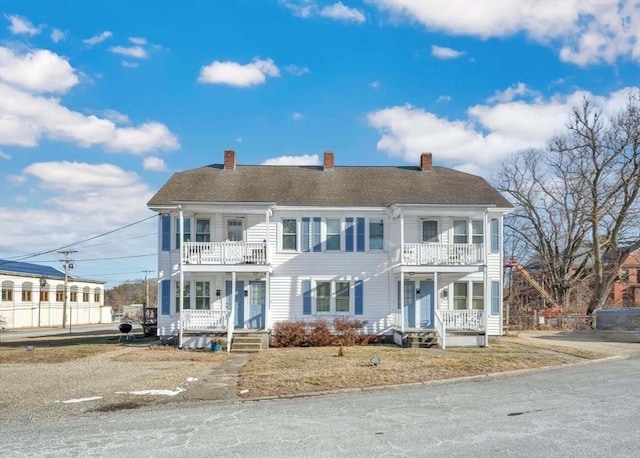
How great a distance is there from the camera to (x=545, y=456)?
7379 millimetres

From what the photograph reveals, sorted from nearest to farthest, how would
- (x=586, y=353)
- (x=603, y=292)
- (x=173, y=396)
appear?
(x=173, y=396) < (x=586, y=353) < (x=603, y=292)

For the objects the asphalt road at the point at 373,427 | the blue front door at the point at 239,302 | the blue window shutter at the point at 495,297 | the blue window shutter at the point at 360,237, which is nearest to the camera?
the asphalt road at the point at 373,427

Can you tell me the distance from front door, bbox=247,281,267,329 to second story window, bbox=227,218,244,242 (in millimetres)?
2118

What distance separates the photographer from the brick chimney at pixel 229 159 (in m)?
27.6

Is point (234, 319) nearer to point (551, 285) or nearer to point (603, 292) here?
point (603, 292)

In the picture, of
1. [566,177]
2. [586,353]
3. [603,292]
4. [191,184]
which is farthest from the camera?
[566,177]

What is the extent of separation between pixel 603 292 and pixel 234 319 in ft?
86.0

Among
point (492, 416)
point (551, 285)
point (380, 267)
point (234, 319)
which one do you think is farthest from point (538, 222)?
point (492, 416)

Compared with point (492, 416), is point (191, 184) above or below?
above

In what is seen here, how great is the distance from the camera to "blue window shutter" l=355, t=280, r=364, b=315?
24.2m

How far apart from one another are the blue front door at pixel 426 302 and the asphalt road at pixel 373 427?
1180cm

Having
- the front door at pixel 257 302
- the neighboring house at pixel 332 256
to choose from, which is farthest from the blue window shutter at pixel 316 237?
the front door at pixel 257 302

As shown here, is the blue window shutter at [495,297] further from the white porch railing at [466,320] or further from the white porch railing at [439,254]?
the white porch railing at [466,320]

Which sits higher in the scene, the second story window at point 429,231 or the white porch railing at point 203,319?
the second story window at point 429,231
